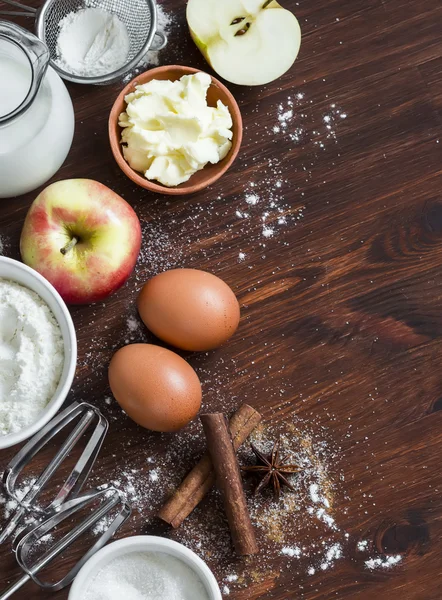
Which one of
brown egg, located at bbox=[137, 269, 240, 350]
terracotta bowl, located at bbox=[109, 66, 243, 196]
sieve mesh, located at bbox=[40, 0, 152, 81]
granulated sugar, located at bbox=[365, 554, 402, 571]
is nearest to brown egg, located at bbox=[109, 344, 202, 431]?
brown egg, located at bbox=[137, 269, 240, 350]

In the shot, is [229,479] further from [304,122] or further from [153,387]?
[304,122]

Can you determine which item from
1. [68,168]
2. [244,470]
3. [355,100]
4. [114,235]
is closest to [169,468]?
[244,470]

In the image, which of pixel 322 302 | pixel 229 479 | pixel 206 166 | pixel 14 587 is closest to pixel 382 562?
pixel 229 479

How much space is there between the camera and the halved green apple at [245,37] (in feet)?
3.64

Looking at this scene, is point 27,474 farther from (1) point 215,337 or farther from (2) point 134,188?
(2) point 134,188

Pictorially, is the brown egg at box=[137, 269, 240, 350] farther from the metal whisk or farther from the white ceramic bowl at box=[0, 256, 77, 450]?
the metal whisk

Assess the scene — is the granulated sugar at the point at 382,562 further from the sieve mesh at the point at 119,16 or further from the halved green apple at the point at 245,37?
the sieve mesh at the point at 119,16

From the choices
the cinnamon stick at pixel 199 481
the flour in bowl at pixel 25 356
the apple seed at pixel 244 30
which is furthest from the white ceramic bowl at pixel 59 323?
the apple seed at pixel 244 30

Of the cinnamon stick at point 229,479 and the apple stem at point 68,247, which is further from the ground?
the apple stem at point 68,247

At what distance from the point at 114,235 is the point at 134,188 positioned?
0.13m

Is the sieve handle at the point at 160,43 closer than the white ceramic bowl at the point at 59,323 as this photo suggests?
No

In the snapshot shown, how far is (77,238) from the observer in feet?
3.45

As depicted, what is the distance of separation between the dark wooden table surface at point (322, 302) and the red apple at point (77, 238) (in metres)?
0.08

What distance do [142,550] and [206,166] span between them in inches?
22.2
